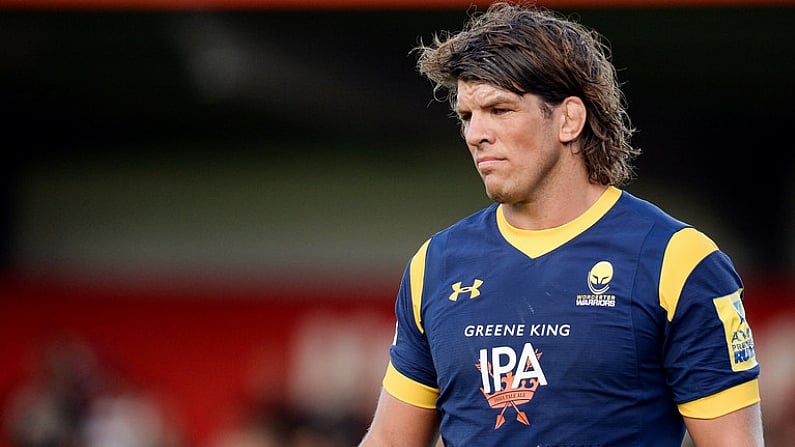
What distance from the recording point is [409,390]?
330 cm

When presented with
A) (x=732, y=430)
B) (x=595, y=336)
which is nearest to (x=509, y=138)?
(x=595, y=336)

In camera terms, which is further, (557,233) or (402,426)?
(402,426)

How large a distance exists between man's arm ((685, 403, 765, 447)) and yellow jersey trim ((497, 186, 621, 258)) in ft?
1.62

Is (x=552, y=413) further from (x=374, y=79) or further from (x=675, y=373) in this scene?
(x=374, y=79)

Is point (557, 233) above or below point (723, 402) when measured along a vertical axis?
above

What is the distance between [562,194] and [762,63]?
6235mm

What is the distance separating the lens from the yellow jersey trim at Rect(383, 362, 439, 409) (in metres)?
3.28

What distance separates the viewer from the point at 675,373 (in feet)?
9.64

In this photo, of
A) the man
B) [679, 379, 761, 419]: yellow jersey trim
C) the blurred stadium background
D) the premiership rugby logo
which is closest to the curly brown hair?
the man

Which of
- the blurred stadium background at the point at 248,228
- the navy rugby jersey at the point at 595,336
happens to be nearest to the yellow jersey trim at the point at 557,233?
the navy rugby jersey at the point at 595,336

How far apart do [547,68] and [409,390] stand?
83 centimetres

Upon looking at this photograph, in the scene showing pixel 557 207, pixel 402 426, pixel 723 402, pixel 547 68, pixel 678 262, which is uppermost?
pixel 547 68

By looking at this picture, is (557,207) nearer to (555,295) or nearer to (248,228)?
(555,295)

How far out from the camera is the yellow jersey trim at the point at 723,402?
2.90 metres
